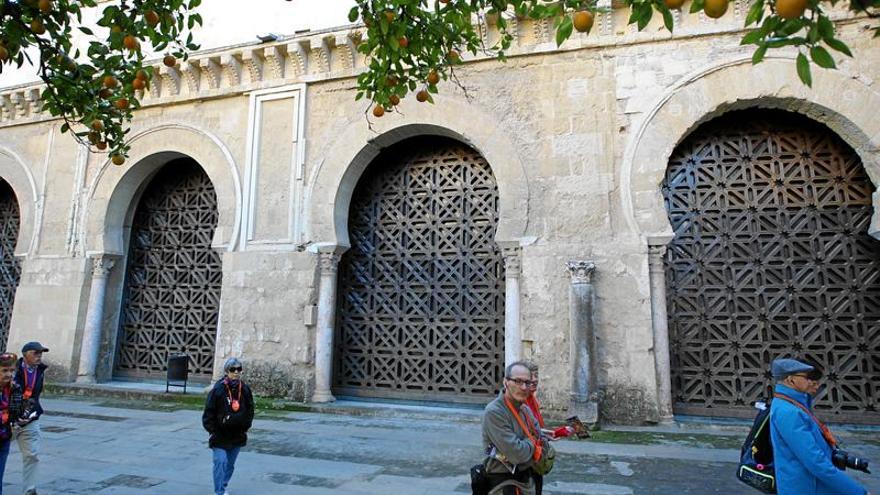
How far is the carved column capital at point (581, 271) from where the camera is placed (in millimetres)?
6488

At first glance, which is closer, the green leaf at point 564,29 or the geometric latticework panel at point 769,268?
the green leaf at point 564,29

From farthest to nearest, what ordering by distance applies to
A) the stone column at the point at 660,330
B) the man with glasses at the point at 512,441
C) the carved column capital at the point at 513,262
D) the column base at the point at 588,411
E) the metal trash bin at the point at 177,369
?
the metal trash bin at the point at 177,369, the carved column capital at the point at 513,262, the stone column at the point at 660,330, the column base at the point at 588,411, the man with glasses at the point at 512,441

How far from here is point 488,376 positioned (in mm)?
7367

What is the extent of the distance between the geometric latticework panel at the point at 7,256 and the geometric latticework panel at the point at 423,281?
22.9ft

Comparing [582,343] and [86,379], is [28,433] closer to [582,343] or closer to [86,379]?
[582,343]

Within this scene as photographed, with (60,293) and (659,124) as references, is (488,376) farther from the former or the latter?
(60,293)

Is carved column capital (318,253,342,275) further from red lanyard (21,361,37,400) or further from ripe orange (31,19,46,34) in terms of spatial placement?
ripe orange (31,19,46,34)

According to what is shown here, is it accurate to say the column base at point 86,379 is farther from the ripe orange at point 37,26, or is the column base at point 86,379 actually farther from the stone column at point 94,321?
the ripe orange at point 37,26

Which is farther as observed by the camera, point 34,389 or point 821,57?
point 34,389

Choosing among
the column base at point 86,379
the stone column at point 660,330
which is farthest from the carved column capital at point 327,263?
the column base at point 86,379

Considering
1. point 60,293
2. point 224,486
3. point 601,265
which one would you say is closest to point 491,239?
point 601,265

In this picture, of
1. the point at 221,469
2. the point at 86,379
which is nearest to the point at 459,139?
the point at 221,469

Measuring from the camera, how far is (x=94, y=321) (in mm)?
8969

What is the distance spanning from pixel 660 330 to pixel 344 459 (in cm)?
401
